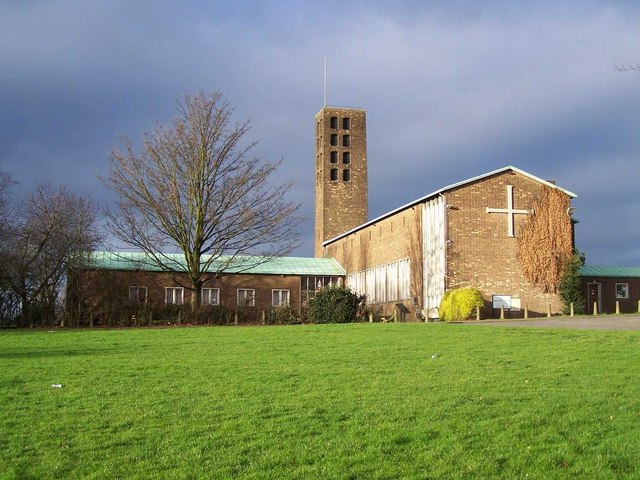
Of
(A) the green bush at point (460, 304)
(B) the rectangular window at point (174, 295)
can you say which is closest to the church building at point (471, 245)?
(A) the green bush at point (460, 304)

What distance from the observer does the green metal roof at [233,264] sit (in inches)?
1694

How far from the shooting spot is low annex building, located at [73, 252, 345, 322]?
41.1 metres

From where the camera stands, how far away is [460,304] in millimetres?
37250

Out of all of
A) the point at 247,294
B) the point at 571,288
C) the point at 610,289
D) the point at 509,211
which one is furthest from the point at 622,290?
the point at 247,294

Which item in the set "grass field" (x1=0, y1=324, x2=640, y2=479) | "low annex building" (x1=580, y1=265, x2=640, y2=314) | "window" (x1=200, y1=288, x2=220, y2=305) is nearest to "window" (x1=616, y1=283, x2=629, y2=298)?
"low annex building" (x1=580, y1=265, x2=640, y2=314)

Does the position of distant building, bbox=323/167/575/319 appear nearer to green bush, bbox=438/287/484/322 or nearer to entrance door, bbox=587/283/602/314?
green bush, bbox=438/287/484/322

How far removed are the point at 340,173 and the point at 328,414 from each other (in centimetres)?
5679

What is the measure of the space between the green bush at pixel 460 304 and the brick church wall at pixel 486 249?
71.5 inches

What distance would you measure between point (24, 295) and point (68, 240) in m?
3.81

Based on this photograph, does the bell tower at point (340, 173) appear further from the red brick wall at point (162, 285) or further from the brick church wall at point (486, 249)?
the brick church wall at point (486, 249)

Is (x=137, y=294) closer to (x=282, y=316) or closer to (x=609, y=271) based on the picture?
(x=282, y=316)

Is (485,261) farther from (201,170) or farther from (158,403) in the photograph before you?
(158,403)

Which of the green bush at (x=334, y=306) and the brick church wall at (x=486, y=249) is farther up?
the brick church wall at (x=486, y=249)

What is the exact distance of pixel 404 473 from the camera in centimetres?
773
